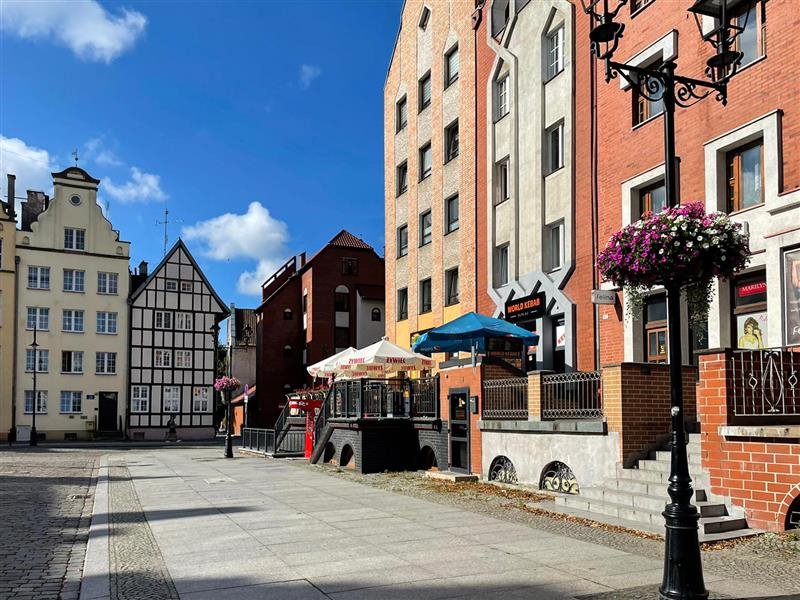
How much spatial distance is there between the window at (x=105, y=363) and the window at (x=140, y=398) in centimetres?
185

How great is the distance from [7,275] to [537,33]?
3989cm

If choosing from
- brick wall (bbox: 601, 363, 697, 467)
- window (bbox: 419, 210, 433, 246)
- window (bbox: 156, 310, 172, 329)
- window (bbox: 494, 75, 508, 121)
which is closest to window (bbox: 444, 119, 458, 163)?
window (bbox: 419, 210, 433, 246)

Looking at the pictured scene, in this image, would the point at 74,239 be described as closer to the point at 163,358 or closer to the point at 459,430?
the point at 163,358

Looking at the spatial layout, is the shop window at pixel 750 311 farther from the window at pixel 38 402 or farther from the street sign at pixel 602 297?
the window at pixel 38 402

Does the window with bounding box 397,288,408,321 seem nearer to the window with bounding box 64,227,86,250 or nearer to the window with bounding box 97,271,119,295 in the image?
the window with bounding box 97,271,119,295

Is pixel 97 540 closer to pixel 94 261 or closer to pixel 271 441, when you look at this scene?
pixel 271 441

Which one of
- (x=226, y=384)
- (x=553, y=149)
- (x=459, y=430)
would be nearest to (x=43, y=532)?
(x=459, y=430)

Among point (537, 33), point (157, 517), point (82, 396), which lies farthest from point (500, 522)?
point (82, 396)

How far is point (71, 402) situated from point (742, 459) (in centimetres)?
4755

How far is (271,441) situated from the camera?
2756cm

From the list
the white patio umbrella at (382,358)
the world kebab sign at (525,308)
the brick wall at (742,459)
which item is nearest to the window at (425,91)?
the world kebab sign at (525,308)

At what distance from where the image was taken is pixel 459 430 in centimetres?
1730

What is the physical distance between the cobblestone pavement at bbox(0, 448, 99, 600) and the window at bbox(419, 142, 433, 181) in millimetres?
15296

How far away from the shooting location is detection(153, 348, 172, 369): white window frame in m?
51.9
